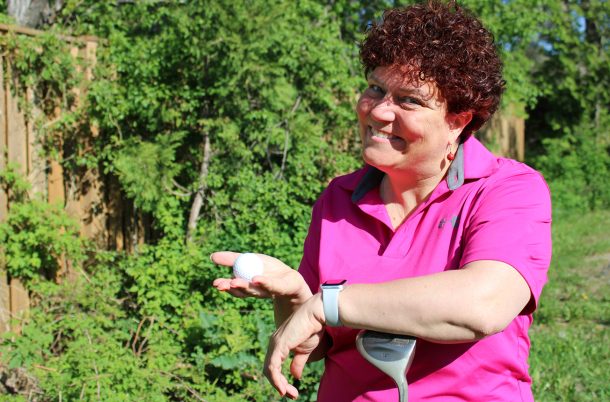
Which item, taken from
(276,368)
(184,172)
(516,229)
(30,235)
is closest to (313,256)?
(276,368)

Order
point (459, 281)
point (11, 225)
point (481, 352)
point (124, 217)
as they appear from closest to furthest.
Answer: point (459, 281)
point (481, 352)
point (11, 225)
point (124, 217)

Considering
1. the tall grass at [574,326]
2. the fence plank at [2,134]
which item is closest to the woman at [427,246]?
the tall grass at [574,326]

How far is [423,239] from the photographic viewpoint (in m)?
2.10

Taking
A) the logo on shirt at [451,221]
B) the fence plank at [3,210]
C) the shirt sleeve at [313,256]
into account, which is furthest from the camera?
the fence plank at [3,210]

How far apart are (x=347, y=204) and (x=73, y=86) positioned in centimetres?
404

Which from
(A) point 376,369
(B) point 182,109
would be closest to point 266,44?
(B) point 182,109

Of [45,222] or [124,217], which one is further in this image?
[124,217]

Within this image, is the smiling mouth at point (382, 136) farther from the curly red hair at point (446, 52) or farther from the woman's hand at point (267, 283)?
the woman's hand at point (267, 283)

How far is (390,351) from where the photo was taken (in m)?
1.84

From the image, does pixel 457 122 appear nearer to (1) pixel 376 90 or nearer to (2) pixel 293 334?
(1) pixel 376 90

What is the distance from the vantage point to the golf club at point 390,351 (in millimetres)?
1831

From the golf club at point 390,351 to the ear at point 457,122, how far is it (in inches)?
25.1

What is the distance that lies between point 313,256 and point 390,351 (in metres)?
0.57

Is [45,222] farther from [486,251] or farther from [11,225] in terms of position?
[486,251]
